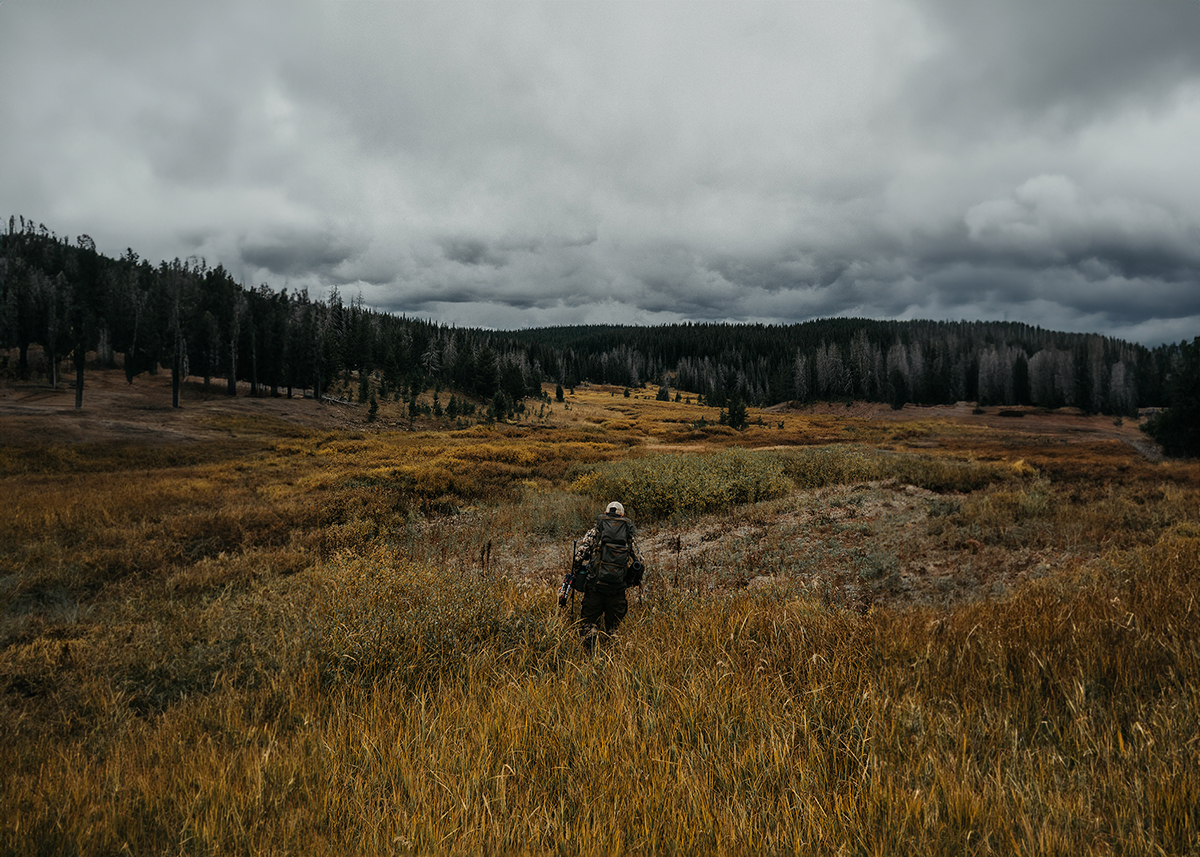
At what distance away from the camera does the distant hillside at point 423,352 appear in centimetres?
5716

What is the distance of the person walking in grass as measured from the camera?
18.3 feet

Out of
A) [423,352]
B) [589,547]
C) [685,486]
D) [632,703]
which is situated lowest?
[685,486]

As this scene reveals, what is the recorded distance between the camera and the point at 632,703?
3412 mm

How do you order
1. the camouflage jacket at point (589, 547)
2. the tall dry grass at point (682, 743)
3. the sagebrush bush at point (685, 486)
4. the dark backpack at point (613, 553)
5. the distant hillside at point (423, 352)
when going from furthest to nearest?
the distant hillside at point (423, 352) < the sagebrush bush at point (685, 486) < the camouflage jacket at point (589, 547) < the dark backpack at point (613, 553) < the tall dry grass at point (682, 743)

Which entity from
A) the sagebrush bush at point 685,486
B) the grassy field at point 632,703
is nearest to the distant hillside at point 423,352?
the sagebrush bush at point 685,486

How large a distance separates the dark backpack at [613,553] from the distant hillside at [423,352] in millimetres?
42971

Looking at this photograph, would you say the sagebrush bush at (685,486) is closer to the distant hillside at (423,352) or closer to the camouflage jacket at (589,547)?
the camouflage jacket at (589,547)

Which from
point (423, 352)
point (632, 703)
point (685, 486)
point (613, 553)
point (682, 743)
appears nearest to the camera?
point (682, 743)

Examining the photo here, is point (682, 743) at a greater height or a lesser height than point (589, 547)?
lesser

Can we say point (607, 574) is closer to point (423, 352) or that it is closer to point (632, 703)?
point (632, 703)

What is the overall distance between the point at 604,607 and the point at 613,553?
638 mm

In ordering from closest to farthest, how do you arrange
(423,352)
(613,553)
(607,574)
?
(607,574) < (613,553) < (423,352)

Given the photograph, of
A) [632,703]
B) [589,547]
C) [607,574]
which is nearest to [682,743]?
[632,703]

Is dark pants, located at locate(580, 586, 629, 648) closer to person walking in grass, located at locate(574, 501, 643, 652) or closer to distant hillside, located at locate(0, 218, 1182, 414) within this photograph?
person walking in grass, located at locate(574, 501, 643, 652)
